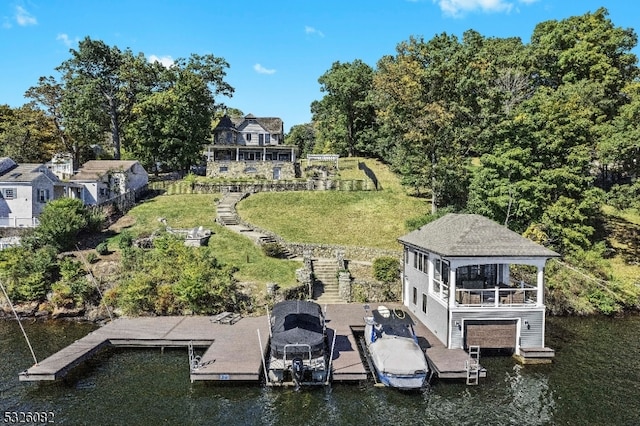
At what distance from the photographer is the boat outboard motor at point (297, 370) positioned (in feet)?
55.9

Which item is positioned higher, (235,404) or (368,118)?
(368,118)

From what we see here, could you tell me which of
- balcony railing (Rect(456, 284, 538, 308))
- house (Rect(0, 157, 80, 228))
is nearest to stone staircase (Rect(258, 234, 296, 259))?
balcony railing (Rect(456, 284, 538, 308))

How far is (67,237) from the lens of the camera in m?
33.2

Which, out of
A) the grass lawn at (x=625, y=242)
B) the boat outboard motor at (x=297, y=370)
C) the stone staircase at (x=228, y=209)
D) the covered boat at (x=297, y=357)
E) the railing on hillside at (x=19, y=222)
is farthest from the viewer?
the stone staircase at (x=228, y=209)

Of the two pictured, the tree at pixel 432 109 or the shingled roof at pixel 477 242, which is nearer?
the shingled roof at pixel 477 242

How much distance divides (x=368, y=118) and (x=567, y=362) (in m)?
55.9

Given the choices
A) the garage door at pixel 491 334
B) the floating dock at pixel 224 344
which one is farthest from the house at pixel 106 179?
the garage door at pixel 491 334

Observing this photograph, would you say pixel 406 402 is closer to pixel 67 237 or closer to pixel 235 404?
pixel 235 404

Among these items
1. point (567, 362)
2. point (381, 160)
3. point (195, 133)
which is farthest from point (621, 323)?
point (195, 133)

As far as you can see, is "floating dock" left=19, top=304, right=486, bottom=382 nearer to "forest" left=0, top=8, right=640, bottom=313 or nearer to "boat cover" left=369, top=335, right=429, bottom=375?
"boat cover" left=369, top=335, right=429, bottom=375

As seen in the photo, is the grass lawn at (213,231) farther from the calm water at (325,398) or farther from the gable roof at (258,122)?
the gable roof at (258,122)

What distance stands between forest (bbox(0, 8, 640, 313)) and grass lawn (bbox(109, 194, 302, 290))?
1351 cm

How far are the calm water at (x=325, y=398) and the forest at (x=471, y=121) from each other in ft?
41.9

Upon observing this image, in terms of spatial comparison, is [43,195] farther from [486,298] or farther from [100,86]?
[486,298]
